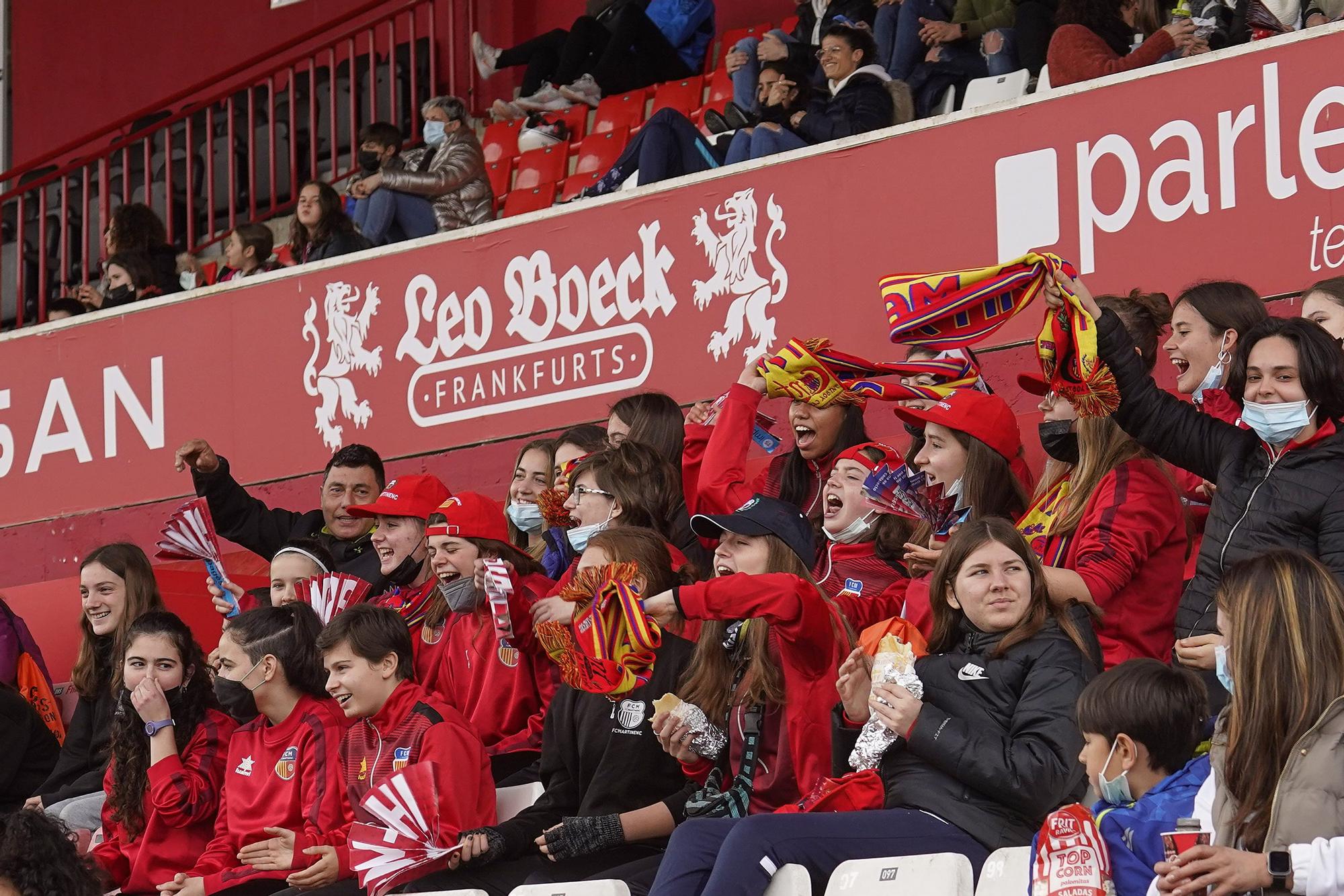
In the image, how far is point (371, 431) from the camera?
28.5ft

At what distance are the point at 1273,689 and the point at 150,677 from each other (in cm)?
366

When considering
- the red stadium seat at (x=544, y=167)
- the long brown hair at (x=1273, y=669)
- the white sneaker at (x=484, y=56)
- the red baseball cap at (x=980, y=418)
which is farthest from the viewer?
the white sneaker at (x=484, y=56)

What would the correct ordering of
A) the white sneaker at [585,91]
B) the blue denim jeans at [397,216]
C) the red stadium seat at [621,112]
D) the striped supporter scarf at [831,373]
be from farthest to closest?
the white sneaker at [585,91], the red stadium seat at [621,112], the blue denim jeans at [397,216], the striped supporter scarf at [831,373]

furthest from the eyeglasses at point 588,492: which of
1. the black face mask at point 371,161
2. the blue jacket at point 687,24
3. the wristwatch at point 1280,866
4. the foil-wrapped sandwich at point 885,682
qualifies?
the blue jacket at point 687,24

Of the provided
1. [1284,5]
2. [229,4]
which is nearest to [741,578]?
[1284,5]

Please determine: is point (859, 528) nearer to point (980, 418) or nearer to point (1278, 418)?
point (980, 418)

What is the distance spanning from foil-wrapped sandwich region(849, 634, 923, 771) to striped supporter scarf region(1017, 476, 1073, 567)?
1.90ft

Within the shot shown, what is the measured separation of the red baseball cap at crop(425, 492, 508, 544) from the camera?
5645mm

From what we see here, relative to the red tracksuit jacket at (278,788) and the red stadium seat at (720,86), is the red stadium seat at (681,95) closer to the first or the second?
the red stadium seat at (720,86)

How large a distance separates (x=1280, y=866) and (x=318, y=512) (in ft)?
16.1

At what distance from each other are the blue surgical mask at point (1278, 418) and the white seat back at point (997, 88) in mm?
3944

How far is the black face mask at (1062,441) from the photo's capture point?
16.0ft

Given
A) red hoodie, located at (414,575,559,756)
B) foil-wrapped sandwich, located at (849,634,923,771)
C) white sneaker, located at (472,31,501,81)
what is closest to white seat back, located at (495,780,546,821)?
red hoodie, located at (414,575,559,756)

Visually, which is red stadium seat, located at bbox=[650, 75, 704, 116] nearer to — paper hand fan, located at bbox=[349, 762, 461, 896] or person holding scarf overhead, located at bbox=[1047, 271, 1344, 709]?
paper hand fan, located at bbox=[349, 762, 461, 896]
